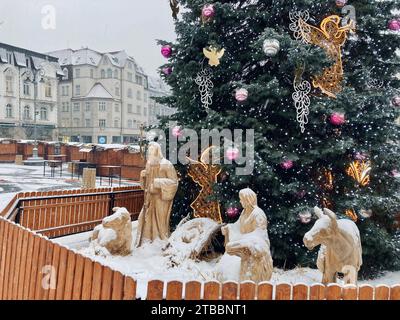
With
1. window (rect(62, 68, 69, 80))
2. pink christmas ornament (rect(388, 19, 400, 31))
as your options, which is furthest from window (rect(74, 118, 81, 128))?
pink christmas ornament (rect(388, 19, 400, 31))

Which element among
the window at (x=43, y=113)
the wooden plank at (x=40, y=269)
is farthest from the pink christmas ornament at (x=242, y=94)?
the window at (x=43, y=113)

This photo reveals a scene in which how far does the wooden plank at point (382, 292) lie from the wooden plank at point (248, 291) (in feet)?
3.90

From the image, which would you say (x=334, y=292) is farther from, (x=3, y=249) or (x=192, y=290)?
(x=3, y=249)

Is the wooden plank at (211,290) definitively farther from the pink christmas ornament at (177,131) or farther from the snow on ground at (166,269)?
the pink christmas ornament at (177,131)

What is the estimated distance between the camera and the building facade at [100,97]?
4372 cm

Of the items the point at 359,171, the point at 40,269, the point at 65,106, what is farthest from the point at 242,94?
the point at 65,106

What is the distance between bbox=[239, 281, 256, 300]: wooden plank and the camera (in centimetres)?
342

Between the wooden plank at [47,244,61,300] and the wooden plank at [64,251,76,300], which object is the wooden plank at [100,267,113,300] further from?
the wooden plank at [47,244,61,300]
